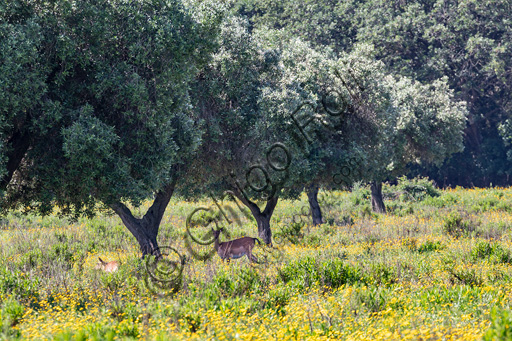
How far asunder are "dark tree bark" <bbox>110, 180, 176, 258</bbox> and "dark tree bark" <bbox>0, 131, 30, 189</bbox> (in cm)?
320

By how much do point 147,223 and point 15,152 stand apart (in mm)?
5089

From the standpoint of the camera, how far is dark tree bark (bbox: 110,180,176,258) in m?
15.5

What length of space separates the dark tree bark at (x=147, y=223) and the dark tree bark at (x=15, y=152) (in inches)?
126

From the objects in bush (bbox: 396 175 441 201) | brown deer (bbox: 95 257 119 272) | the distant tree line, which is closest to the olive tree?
brown deer (bbox: 95 257 119 272)

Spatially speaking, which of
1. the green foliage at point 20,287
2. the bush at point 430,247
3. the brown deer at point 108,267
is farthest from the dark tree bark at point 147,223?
the bush at point 430,247

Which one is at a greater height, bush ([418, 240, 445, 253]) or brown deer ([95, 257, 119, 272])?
brown deer ([95, 257, 119, 272])

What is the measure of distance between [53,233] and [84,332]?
15185mm

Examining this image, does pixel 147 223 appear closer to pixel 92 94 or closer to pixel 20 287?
pixel 92 94

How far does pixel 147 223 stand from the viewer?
53.7ft

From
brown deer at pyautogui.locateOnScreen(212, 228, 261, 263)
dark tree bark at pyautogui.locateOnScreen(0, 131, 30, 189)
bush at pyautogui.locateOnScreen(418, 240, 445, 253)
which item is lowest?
bush at pyautogui.locateOnScreen(418, 240, 445, 253)

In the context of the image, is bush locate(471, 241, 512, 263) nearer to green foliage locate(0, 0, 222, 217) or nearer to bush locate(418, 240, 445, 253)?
bush locate(418, 240, 445, 253)

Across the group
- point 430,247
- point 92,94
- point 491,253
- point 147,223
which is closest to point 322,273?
point 491,253

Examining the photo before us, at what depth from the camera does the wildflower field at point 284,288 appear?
24.5 ft

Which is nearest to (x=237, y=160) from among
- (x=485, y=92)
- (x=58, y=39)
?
(x=58, y=39)
